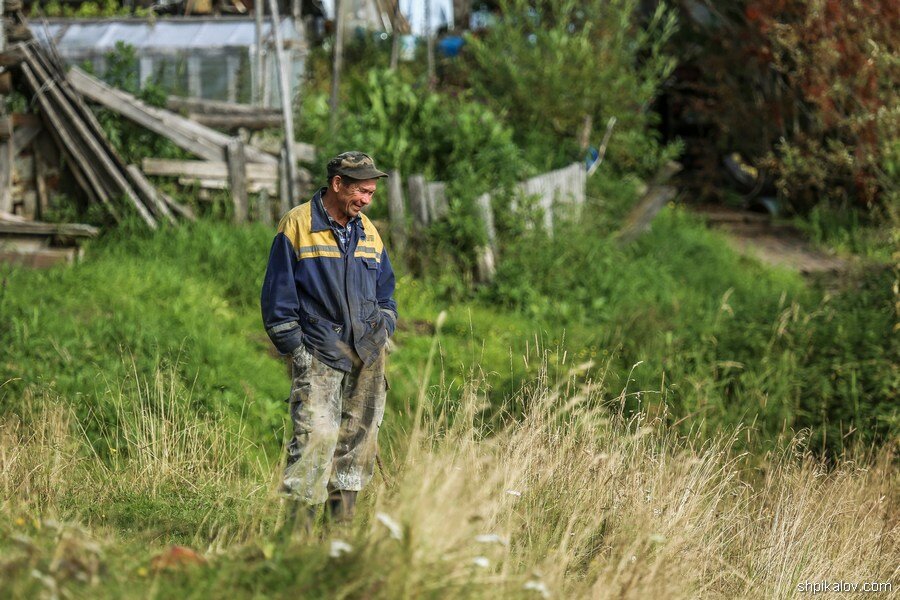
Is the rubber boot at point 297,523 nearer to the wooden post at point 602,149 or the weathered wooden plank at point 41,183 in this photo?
the weathered wooden plank at point 41,183

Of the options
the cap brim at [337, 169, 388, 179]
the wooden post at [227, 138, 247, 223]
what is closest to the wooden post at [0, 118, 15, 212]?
the wooden post at [227, 138, 247, 223]

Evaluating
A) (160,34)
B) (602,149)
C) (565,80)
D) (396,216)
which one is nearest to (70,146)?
(396,216)

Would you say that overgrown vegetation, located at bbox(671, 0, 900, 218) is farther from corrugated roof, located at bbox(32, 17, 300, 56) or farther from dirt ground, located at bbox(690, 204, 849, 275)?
corrugated roof, located at bbox(32, 17, 300, 56)

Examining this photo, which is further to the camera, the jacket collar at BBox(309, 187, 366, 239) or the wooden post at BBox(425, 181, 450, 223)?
the wooden post at BBox(425, 181, 450, 223)

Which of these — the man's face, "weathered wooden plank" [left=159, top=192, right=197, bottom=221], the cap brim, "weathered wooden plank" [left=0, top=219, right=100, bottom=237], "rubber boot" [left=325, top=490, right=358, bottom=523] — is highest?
the cap brim

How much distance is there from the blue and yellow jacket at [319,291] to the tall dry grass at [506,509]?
1.64 ft

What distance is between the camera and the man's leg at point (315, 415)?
4750 mm

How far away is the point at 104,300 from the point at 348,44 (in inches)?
A: 495

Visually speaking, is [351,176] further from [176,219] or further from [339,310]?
[176,219]

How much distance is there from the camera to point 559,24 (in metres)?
14.4

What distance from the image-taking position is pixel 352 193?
15.8ft

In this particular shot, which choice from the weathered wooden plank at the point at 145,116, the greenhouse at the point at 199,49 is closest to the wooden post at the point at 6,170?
the weathered wooden plank at the point at 145,116

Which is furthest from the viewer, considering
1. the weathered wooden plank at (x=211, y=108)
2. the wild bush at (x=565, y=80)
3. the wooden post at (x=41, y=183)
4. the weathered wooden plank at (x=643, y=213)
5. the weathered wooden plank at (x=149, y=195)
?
the wild bush at (x=565, y=80)

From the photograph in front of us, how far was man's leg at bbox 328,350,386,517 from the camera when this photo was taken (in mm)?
5062
